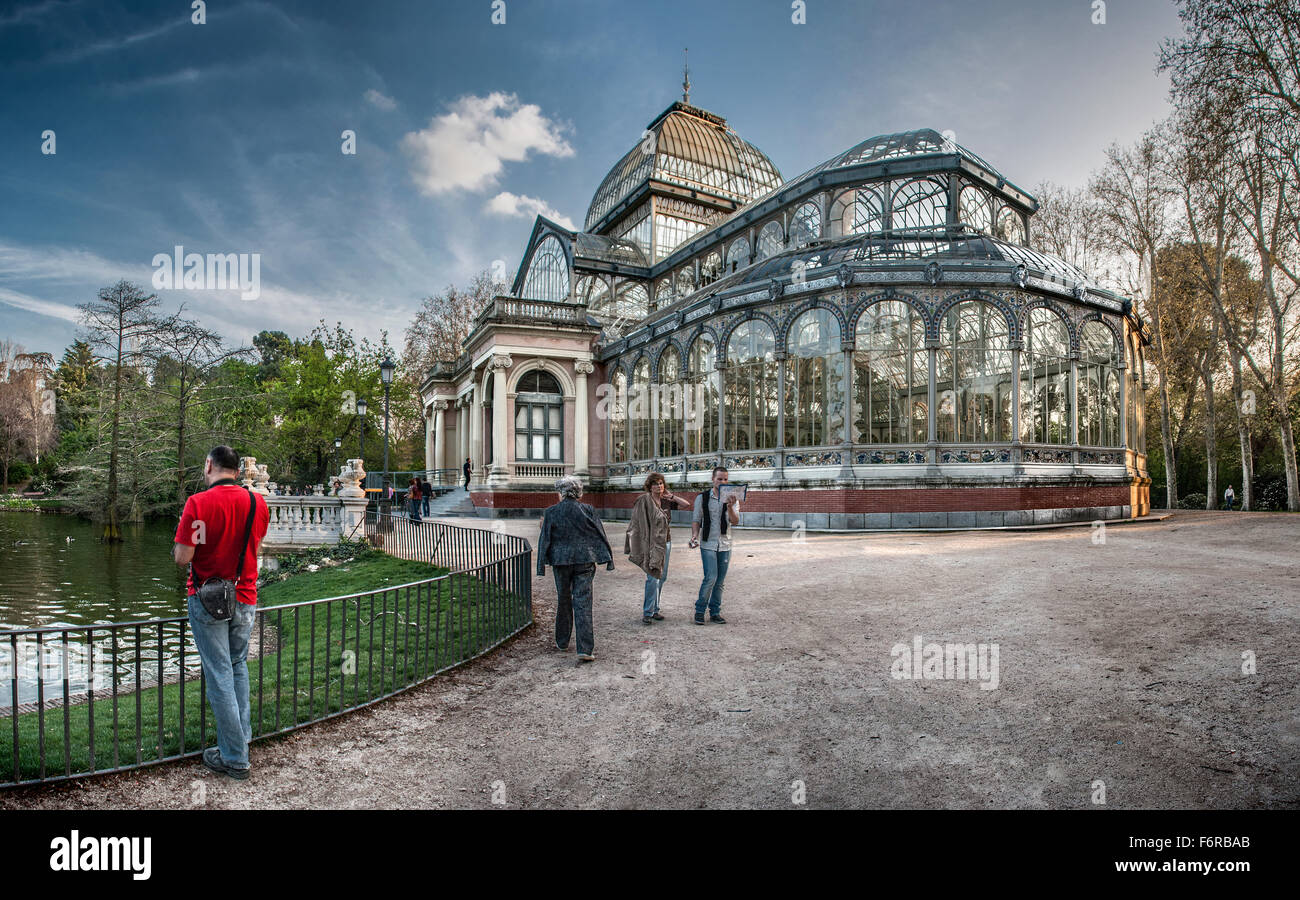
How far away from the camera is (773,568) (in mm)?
11828

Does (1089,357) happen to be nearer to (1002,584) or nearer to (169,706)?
(1002,584)

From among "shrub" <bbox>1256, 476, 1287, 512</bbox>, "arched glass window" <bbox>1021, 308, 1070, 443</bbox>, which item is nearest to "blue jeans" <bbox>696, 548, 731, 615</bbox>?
"arched glass window" <bbox>1021, 308, 1070, 443</bbox>

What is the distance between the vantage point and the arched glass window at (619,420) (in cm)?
2781

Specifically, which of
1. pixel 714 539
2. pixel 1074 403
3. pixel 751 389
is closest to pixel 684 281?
pixel 751 389

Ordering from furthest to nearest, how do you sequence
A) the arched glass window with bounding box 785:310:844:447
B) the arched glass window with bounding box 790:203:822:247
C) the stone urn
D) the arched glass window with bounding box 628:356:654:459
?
1. the arched glass window with bounding box 628:356:654:459
2. the arched glass window with bounding box 790:203:822:247
3. the stone urn
4. the arched glass window with bounding box 785:310:844:447

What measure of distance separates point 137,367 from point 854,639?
3642cm

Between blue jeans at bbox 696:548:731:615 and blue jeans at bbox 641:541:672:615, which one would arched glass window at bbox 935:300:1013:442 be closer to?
blue jeans at bbox 696:548:731:615

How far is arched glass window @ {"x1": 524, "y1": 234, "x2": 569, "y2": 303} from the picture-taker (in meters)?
34.0

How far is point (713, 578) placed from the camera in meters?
7.89

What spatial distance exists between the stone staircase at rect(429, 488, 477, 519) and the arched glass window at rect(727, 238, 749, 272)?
14.5 m

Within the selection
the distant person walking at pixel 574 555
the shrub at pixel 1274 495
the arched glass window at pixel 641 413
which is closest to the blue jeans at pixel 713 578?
the distant person walking at pixel 574 555

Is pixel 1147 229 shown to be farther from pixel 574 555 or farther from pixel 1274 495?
pixel 574 555
